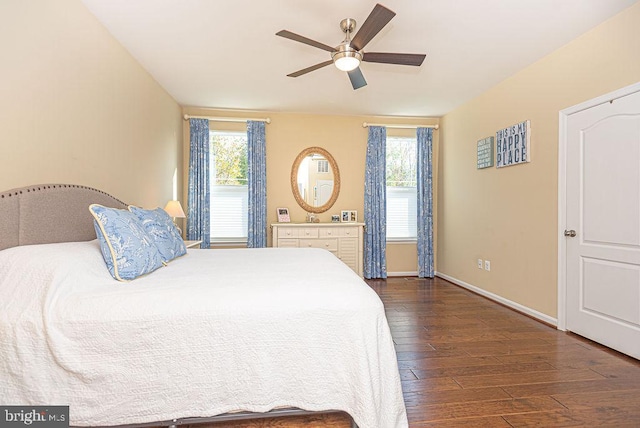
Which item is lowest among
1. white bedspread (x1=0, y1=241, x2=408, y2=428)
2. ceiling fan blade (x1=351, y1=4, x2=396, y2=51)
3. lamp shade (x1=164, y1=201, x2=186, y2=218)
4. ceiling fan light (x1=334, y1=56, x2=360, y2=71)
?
white bedspread (x1=0, y1=241, x2=408, y2=428)

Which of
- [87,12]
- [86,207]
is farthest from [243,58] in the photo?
[86,207]

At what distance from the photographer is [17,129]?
1719mm

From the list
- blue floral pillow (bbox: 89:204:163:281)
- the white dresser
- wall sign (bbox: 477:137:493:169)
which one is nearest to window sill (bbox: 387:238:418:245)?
the white dresser

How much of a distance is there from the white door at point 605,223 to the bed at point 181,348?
2.28m

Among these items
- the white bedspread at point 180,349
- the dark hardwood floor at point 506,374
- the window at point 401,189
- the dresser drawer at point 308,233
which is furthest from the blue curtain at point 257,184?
the white bedspread at point 180,349

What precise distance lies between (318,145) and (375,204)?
1.34m

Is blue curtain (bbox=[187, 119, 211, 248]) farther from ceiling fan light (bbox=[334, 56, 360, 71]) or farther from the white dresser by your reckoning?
ceiling fan light (bbox=[334, 56, 360, 71])

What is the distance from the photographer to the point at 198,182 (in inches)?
185

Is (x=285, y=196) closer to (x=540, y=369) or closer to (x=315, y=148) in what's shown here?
(x=315, y=148)

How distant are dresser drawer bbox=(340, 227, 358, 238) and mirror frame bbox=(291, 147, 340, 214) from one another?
53 centimetres

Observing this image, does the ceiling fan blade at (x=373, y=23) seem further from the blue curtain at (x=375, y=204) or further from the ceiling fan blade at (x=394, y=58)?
the blue curtain at (x=375, y=204)

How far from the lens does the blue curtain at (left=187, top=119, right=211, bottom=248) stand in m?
4.68

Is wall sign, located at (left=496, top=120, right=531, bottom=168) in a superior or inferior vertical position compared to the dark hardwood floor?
superior

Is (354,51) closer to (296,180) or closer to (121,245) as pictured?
(121,245)
